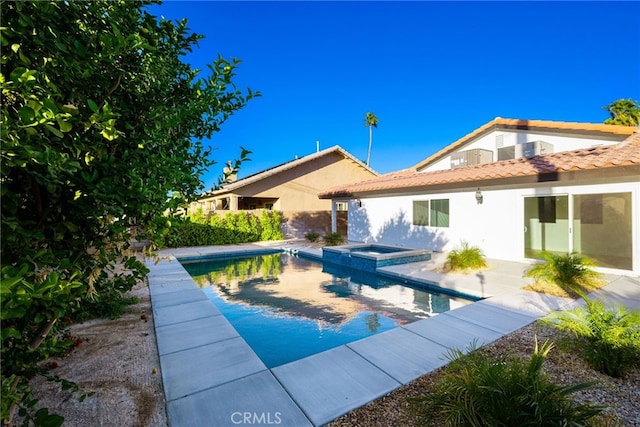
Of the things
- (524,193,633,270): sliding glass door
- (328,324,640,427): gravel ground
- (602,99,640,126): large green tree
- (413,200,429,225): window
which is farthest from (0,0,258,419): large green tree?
(602,99,640,126): large green tree

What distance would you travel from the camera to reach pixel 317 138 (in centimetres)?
3181

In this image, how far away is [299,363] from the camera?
13.3ft

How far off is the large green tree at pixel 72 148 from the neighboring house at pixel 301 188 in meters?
19.1

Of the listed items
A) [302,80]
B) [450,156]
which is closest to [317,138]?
[302,80]

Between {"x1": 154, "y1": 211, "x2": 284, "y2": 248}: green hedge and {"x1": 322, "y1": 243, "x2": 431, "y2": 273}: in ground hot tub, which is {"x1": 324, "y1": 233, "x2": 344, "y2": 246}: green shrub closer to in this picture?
{"x1": 322, "y1": 243, "x2": 431, "y2": 273}: in ground hot tub

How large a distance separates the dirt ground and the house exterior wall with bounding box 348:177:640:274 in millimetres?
12332

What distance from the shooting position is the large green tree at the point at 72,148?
1544mm

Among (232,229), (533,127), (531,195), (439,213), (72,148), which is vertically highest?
(533,127)

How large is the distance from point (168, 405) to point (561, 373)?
483 centimetres

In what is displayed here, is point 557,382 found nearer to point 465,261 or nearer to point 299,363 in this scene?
point 299,363

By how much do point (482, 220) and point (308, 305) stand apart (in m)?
8.83

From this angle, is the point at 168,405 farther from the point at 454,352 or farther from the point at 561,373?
the point at 561,373

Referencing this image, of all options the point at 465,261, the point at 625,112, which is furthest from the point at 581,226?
the point at 625,112

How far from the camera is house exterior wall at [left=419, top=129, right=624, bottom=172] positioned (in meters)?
11.5
